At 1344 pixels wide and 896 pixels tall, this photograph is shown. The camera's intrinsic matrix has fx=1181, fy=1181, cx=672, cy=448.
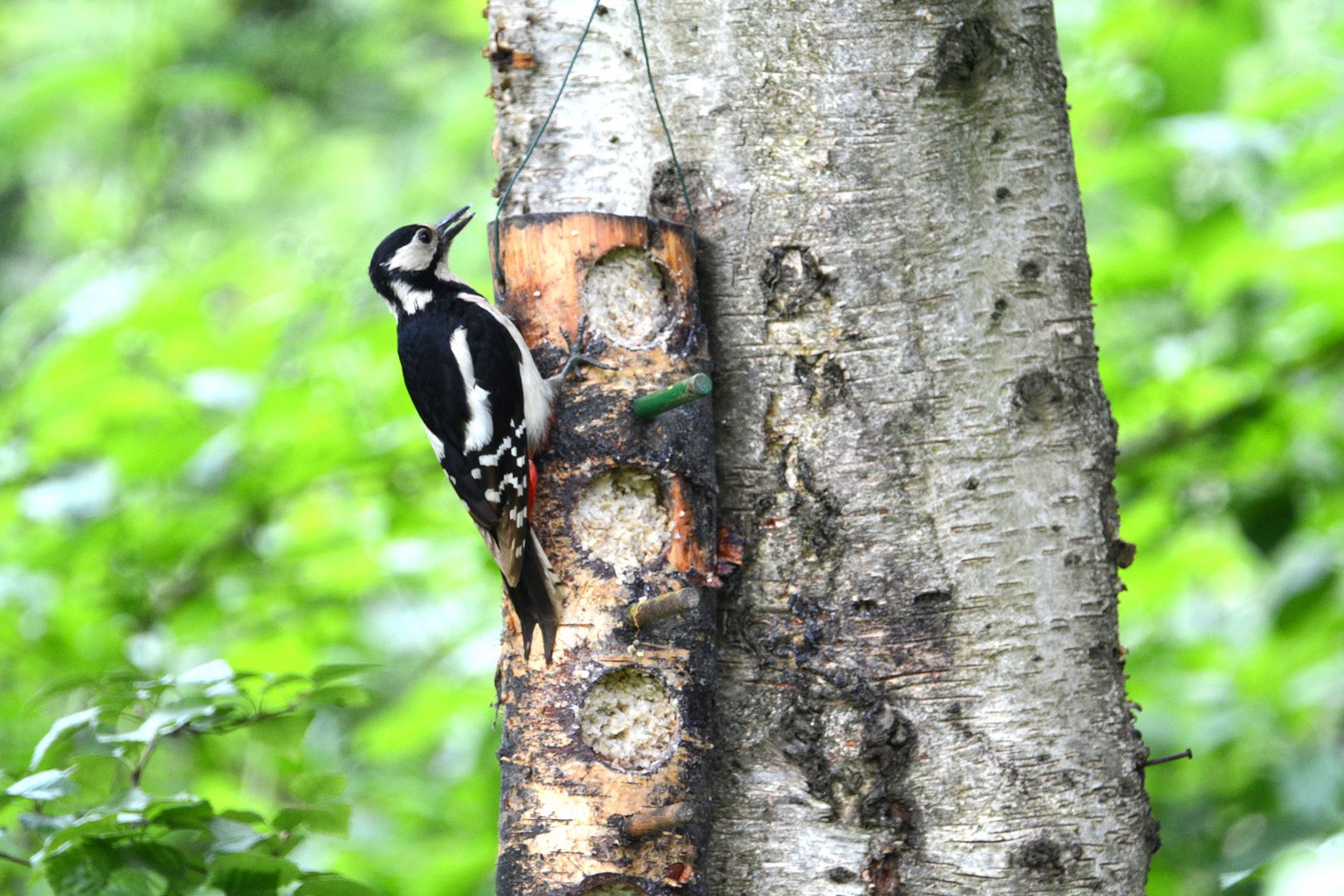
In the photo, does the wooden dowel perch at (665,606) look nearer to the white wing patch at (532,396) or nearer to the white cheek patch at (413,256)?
the white wing patch at (532,396)

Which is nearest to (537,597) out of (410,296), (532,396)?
(532,396)

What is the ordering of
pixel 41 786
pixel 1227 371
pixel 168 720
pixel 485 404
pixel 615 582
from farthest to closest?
1. pixel 1227 371
2. pixel 485 404
3. pixel 615 582
4. pixel 168 720
5. pixel 41 786

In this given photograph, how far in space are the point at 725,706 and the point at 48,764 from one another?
969mm

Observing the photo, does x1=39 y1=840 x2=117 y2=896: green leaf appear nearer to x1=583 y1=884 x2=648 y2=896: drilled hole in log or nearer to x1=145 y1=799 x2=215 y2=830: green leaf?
x1=145 y1=799 x2=215 y2=830: green leaf

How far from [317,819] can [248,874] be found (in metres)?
0.12

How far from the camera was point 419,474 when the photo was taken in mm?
2912

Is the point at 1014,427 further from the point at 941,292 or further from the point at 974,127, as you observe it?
the point at 974,127

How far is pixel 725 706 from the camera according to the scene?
1.83 metres

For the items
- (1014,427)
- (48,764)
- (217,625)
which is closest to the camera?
(48,764)

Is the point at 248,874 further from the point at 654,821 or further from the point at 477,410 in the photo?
the point at 477,410

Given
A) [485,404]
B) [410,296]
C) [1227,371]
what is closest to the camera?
[485,404]

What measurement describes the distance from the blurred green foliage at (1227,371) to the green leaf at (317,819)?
5.41 feet

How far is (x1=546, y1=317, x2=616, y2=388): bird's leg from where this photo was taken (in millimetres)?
1889

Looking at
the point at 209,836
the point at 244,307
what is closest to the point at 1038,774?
the point at 209,836
